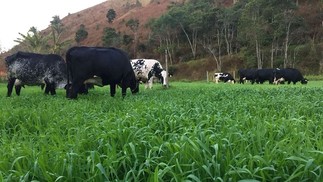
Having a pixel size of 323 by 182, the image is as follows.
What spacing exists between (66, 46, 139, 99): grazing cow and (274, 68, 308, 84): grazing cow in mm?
18553

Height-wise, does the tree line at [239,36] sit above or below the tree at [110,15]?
below

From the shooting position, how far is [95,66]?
32.7 ft

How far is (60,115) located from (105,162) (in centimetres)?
329

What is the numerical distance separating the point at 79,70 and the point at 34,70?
2.80 meters

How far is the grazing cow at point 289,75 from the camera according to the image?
26.1 meters

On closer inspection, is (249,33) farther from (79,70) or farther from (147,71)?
(79,70)

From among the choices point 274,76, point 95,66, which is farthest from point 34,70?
point 274,76

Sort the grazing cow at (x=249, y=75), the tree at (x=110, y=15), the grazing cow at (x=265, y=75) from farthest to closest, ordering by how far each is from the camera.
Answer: the tree at (x=110, y=15) → the grazing cow at (x=249, y=75) → the grazing cow at (x=265, y=75)

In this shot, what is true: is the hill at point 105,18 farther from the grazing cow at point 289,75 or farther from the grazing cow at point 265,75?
the grazing cow at point 289,75

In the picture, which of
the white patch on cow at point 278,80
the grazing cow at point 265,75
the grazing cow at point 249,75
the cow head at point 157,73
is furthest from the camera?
the grazing cow at point 249,75

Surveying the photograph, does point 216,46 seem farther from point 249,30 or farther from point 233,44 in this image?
point 249,30

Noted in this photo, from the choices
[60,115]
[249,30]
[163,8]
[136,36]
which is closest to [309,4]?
[249,30]

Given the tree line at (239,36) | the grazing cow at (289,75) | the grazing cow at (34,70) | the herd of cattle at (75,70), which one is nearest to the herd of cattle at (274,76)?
the grazing cow at (289,75)

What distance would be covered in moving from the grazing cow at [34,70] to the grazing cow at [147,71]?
4.37 metres
